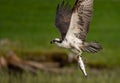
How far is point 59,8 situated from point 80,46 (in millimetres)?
554

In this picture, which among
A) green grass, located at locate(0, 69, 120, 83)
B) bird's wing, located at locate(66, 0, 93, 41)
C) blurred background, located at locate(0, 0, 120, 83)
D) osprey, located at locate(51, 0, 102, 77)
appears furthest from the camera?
blurred background, located at locate(0, 0, 120, 83)

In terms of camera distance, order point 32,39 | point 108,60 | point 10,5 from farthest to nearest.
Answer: point 10,5, point 32,39, point 108,60

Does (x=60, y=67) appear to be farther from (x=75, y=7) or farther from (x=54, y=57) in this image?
(x=75, y=7)

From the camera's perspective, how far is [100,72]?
669 inches

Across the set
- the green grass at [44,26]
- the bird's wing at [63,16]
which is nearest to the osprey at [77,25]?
the bird's wing at [63,16]

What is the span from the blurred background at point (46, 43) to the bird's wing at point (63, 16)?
4448mm

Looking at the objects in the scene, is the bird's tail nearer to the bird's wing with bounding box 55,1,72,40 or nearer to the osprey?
the osprey

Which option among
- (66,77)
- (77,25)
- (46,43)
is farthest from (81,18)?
(46,43)

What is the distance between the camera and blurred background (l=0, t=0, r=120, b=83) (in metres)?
16.2

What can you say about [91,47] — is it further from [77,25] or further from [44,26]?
[44,26]

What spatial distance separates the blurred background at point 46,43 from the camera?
16203 millimetres

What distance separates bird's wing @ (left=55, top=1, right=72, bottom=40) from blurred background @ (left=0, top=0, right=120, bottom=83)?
445 centimetres

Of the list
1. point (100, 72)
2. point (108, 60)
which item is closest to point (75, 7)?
point (100, 72)

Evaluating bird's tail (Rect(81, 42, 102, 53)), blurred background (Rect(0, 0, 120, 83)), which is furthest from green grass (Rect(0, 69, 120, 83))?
bird's tail (Rect(81, 42, 102, 53))
